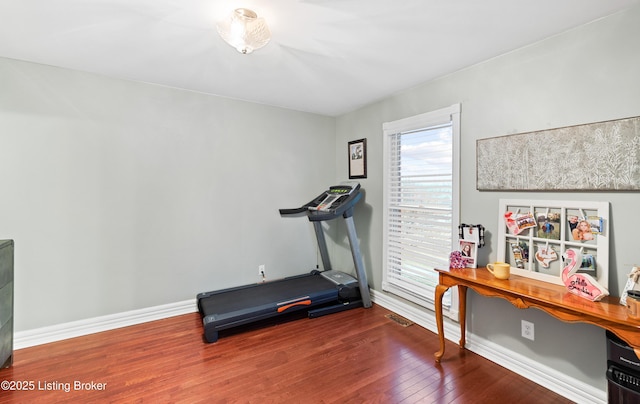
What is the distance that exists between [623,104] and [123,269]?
4.06 m

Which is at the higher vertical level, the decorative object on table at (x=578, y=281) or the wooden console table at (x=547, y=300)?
the decorative object on table at (x=578, y=281)

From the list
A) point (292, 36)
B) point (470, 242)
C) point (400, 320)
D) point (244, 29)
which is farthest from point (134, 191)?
point (470, 242)

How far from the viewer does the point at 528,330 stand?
2.06m

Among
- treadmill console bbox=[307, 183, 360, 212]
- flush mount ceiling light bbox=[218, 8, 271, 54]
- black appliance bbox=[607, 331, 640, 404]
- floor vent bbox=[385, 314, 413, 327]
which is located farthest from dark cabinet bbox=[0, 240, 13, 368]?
black appliance bbox=[607, 331, 640, 404]

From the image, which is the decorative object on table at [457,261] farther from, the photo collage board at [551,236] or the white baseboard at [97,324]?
the white baseboard at [97,324]

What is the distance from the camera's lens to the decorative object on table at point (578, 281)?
1.58 metres

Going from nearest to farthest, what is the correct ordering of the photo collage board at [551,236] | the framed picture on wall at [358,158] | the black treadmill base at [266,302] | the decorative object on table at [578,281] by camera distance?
1. the decorative object on table at [578,281]
2. the photo collage board at [551,236]
3. the black treadmill base at [266,302]
4. the framed picture on wall at [358,158]

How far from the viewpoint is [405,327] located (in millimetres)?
2807

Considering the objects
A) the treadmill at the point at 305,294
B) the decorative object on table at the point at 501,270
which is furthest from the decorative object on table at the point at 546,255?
the treadmill at the point at 305,294

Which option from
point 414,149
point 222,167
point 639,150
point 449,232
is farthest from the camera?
point 222,167

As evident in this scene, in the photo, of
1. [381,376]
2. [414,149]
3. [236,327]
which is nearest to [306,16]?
[414,149]

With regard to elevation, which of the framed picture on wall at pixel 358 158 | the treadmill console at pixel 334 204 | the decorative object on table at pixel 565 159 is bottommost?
the treadmill console at pixel 334 204

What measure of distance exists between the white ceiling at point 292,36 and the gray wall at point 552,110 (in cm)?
13

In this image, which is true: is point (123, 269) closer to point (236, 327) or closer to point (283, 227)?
point (236, 327)
